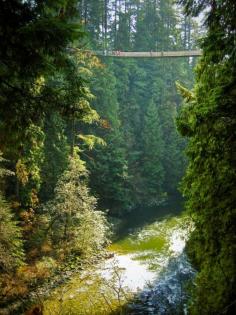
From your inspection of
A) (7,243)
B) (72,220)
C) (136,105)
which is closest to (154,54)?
(136,105)

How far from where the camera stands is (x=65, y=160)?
58.7ft

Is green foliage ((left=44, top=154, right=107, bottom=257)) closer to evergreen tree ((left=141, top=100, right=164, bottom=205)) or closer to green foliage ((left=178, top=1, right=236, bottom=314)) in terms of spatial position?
green foliage ((left=178, top=1, right=236, bottom=314))

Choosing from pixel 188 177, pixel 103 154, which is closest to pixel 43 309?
pixel 188 177

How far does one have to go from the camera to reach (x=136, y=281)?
1232 centimetres

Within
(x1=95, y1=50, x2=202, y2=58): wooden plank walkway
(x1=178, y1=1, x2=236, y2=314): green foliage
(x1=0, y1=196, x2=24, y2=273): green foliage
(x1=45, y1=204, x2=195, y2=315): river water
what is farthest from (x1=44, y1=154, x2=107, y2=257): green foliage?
(x1=95, y1=50, x2=202, y2=58): wooden plank walkway

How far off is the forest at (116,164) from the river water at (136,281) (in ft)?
0.20

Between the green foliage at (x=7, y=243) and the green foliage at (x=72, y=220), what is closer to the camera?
the green foliage at (x=7, y=243)

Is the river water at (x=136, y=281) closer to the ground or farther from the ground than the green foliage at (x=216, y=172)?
closer to the ground

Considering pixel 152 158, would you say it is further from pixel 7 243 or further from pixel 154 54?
pixel 7 243

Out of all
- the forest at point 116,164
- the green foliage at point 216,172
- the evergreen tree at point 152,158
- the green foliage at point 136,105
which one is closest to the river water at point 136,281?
the forest at point 116,164

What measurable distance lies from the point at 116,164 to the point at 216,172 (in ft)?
59.6

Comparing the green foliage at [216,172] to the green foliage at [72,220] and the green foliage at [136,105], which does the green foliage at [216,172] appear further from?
the green foliage at [136,105]

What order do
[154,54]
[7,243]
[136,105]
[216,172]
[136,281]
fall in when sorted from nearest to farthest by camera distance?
[216,172]
[7,243]
[136,281]
[154,54]
[136,105]

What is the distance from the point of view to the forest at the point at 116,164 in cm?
460
